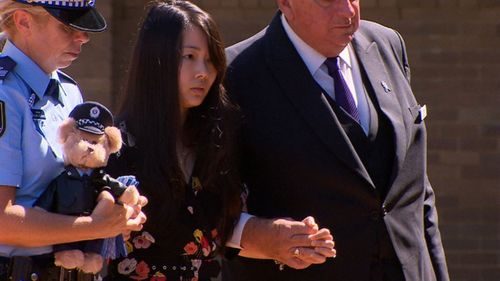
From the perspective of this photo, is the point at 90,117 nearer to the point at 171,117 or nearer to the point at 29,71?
the point at 29,71

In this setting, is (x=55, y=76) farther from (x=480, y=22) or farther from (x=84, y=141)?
(x=480, y=22)

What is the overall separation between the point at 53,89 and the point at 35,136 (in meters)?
0.23

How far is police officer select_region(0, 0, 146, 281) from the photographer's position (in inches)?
138

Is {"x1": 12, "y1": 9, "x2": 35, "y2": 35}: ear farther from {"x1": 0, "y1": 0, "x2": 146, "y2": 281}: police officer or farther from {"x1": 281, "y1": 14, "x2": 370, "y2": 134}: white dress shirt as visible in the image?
{"x1": 281, "y1": 14, "x2": 370, "y2": 134}: white dress shirt

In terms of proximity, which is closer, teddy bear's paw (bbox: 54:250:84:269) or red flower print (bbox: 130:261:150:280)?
teddy bear's paw (bbox: 54:250:84:269)

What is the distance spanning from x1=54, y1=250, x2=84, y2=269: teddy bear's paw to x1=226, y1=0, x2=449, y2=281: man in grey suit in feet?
2.97

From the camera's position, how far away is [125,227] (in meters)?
3.63

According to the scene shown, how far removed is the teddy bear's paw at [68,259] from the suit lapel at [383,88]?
4.60 ft

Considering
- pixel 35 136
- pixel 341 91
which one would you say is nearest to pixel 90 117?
pixel 35 136

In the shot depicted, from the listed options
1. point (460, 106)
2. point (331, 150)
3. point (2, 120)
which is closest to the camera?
point (2, 120)

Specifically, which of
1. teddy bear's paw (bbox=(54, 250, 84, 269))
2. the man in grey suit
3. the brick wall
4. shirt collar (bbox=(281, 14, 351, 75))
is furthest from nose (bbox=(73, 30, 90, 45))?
the brick wall

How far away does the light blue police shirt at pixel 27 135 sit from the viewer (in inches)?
138

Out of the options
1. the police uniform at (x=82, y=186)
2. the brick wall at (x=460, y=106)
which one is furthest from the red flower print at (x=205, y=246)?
the brick wall at (x=460, y=106)

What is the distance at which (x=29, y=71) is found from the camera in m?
3.67
